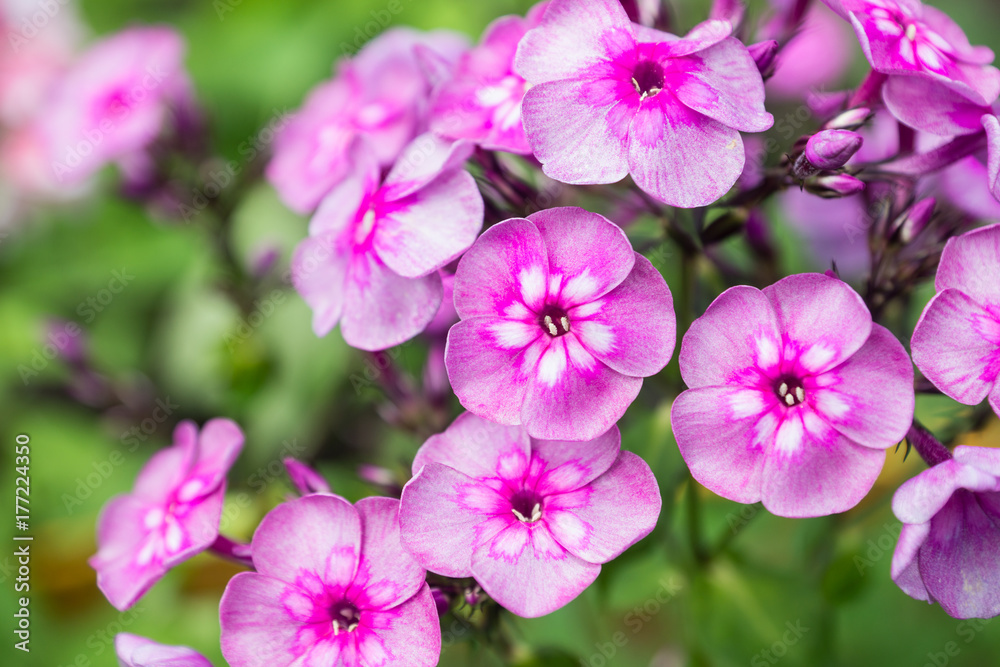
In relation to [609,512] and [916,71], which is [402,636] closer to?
[609,512]

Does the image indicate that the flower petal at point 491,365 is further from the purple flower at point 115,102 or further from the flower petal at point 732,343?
the purple flower at point 115,102

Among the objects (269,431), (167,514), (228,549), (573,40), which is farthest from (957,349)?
(269,431)

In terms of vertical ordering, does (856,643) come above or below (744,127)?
below

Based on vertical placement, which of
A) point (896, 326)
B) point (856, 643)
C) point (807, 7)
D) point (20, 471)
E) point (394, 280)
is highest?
point (394, 280)

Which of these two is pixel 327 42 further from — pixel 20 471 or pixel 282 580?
pixel 282 580

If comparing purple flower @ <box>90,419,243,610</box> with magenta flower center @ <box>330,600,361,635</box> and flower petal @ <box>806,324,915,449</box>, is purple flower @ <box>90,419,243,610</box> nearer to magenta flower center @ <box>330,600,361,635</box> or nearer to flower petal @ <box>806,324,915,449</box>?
magenta flower center @ <box>330,600,361,635</box>

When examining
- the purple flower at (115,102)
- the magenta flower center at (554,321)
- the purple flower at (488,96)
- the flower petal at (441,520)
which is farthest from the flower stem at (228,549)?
the purple flower at (115,102)

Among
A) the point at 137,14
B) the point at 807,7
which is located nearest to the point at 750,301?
the point at 807,7
